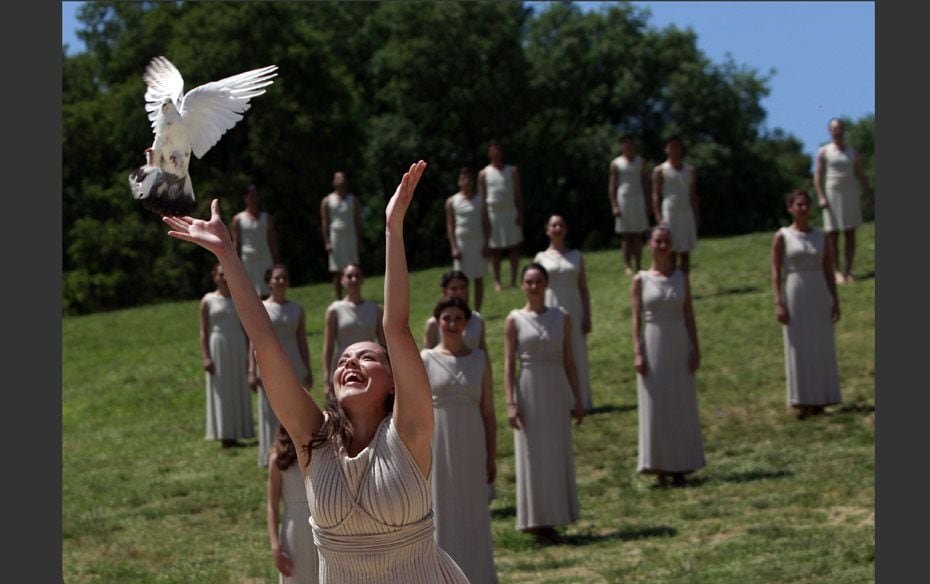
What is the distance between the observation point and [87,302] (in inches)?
1540

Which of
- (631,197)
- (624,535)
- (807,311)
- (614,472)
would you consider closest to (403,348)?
(624,535)

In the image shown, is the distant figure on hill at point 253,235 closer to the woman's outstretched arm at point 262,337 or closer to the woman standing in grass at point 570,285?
the woman standing in grass at point 570,285

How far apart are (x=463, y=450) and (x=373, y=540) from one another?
5.38 metres

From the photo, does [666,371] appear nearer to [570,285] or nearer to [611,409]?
[570,285]

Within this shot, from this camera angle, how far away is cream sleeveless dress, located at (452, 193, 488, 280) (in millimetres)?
21062

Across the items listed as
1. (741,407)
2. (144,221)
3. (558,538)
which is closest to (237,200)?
(144,221)

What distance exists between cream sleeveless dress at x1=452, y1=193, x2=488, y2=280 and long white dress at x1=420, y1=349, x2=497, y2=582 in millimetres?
10373

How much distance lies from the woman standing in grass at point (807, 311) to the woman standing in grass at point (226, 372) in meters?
5.38

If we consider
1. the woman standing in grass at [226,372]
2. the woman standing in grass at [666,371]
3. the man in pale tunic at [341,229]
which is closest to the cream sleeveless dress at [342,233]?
the man in pale tunic at [341,229]

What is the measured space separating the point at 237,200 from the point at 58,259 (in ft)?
108

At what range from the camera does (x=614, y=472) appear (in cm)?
1419

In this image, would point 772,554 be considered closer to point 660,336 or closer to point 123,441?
point 660,336

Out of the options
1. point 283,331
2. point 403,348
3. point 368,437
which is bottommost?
point 368,437

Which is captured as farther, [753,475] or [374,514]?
[753,475]
